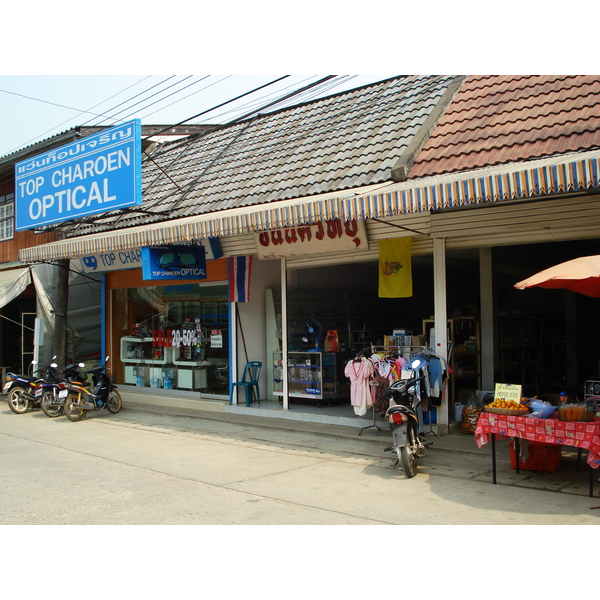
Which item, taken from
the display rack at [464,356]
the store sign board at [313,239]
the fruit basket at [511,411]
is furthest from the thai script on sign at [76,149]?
the fruit basket at [511,411]

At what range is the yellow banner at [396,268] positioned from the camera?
33.4 feet

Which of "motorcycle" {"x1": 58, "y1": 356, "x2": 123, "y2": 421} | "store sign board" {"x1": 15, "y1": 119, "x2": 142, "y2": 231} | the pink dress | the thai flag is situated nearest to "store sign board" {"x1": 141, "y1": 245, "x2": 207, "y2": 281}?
the thai flag

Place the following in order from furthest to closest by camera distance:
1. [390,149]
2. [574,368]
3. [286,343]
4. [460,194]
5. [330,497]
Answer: [574,368] < [286,343] < [390,149] < [460,194] < [330,497]

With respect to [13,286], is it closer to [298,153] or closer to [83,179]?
[83,179]

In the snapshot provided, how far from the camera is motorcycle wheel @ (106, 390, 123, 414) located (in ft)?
44.0

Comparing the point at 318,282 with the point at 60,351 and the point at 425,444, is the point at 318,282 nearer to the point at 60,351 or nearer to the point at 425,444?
the point at 425,444

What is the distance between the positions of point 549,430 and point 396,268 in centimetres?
414

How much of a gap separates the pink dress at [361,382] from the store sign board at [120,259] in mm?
4337

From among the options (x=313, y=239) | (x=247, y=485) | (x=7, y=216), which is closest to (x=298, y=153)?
(x=313, y=239)

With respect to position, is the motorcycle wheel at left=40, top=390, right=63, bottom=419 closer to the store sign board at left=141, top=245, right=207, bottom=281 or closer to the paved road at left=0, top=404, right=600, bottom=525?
the paved road at left=0, top=404, right=600, bottom=525

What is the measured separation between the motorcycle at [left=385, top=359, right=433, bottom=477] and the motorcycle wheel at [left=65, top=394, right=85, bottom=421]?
23.4 feet

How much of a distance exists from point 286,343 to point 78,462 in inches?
183

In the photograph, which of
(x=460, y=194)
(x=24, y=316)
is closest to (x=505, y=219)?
(x=460, y=194)

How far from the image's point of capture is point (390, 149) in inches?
417
